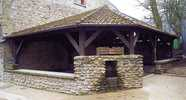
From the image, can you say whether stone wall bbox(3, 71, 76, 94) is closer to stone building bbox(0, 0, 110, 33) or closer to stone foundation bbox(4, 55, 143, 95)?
stone foundation bbox(4, 55, 143, 95)

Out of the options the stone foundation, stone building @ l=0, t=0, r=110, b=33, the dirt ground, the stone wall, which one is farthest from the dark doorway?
stone building @ l=0, t=0, r=110, b=33

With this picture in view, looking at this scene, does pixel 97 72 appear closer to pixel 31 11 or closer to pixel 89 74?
pixel 89 74

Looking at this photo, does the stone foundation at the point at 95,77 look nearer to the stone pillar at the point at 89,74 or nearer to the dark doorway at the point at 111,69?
the stone pillar at the point at 89,74

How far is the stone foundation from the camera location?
1034cm

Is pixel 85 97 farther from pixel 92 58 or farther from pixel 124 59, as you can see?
pixel 124 59

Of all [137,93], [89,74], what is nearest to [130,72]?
[137,93]

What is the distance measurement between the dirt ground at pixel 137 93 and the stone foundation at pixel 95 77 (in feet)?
1.07

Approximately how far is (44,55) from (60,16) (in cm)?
323

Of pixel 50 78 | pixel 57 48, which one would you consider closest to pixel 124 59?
pixel 50 78

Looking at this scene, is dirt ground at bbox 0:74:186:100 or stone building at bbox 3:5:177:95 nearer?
dirt ground at bbox 0:74:186:100

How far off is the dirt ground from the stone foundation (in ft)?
1.07

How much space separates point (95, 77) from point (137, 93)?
1651 mm

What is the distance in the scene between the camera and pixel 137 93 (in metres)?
10.0

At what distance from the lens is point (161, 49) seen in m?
17.8
